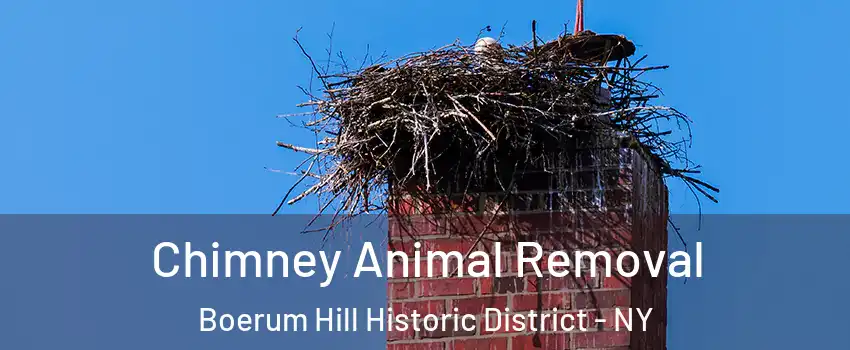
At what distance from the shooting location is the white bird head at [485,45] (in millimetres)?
6262

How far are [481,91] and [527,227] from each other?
0.65 meters

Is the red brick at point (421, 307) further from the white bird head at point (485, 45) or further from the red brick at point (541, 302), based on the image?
the white bird head at point (485, 45)

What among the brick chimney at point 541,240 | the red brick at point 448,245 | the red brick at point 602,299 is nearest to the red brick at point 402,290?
the brick chimney at point 541,240

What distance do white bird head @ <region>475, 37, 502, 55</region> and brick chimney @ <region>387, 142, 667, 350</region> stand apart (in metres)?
0.87

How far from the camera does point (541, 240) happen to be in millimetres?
5379

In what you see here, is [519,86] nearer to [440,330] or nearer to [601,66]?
[601,66]

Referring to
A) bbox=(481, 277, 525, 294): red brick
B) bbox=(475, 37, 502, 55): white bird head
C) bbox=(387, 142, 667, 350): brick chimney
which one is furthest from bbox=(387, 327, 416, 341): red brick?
bbox=(475, 37, 502, 55): white bird head

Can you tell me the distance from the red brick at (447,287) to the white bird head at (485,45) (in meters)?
1.24

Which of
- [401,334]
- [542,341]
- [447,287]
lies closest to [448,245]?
[447,287]

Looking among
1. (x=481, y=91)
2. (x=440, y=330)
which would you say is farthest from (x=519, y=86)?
(x=440, y=330)

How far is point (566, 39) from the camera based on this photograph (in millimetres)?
6328

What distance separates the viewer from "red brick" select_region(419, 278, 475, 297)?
534 cm

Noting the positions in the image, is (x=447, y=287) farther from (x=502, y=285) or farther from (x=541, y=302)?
(x=541, y=302)

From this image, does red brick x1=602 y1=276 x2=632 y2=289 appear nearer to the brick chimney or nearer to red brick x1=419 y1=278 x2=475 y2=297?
the brick chimney
